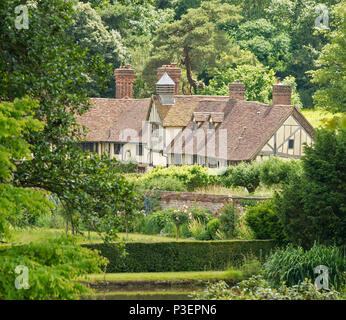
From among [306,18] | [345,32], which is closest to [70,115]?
[345,32]

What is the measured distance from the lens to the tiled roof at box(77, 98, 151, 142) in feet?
192

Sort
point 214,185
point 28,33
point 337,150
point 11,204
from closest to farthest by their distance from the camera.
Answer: point 11,204
point 28,33
point 337,150
point 214,185

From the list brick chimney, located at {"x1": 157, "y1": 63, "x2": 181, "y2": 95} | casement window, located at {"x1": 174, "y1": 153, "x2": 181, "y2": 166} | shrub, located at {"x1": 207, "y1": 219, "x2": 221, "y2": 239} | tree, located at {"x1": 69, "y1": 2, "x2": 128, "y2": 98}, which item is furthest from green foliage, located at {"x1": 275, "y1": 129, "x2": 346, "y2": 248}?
tree, located at {"x1": 69, "y1": 2, "x2": 128, "y2": 98}

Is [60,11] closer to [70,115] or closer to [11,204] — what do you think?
[70,115]

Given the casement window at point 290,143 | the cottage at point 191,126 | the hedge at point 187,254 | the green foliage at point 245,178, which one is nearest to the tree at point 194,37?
the cottage at point 191,126

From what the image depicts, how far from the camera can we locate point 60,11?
1485 cm

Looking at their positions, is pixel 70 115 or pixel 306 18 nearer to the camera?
pixel 70 115

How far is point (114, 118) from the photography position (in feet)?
198

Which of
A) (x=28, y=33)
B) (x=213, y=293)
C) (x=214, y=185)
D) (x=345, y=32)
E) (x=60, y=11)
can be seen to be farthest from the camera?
(x=345, y=32)

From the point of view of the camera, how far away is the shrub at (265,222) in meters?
26.4

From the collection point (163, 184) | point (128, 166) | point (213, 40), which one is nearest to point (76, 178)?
point (163, 184)

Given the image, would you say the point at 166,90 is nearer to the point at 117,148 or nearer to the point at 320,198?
the point at 117,148

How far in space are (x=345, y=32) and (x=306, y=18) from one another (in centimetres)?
1015

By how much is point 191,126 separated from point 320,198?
30392mm
